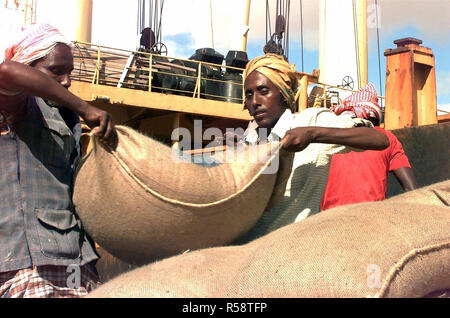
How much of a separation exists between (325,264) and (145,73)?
8.69 meters

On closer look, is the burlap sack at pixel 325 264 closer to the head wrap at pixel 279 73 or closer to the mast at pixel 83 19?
the head wrap at pixel 279 73

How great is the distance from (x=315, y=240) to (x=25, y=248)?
72cm

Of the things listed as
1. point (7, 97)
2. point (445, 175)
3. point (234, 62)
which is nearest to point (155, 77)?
point (234, 62)

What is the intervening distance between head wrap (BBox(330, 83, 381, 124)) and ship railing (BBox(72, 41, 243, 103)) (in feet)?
19.8

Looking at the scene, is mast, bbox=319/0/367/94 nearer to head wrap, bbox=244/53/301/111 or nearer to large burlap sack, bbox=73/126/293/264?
head wrap, bbox=244/53/301/111

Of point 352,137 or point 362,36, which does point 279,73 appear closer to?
point 352,137

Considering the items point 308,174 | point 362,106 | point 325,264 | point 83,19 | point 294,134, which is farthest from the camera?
point 83,19

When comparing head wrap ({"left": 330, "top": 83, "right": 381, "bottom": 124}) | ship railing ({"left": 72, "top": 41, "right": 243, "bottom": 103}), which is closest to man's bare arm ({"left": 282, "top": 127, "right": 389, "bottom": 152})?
head wrap ({"left": 330, "top": 83, "right": 381, "bottom": 124})

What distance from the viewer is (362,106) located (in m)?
2.45

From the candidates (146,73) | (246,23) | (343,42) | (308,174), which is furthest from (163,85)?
(308,174)

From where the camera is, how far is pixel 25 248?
1.35m

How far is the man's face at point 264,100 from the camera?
1.88 meters

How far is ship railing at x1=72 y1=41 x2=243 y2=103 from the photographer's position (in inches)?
341
